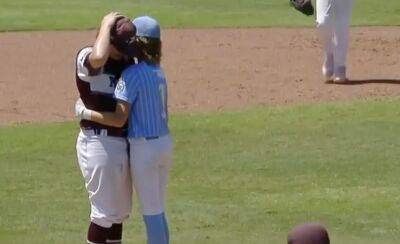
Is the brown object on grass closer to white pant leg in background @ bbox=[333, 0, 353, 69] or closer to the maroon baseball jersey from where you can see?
the maroon baseball jersey

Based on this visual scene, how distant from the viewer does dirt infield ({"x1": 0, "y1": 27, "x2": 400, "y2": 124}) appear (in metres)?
A: 14.0

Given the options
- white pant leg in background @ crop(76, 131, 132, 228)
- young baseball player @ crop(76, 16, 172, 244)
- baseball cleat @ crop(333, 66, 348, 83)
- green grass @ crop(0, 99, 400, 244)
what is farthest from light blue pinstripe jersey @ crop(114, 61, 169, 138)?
baseball cleat @ crop(333, 66, 348, 83)

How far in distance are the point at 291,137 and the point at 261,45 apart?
535cm

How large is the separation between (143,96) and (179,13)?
14.3 meters

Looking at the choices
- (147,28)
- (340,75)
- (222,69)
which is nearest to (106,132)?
(147,28)

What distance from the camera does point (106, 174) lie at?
730 centimetres

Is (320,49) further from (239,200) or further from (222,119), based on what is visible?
(239,200)

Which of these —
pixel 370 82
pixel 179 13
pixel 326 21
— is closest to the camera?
pixel 326 21

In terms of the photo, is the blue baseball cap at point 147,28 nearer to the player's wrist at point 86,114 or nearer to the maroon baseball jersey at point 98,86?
the maroon baseball jersey at point 98,86

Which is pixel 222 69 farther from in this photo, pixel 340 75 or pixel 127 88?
pixel 127 88

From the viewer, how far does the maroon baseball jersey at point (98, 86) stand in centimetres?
729

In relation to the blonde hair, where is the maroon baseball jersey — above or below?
below

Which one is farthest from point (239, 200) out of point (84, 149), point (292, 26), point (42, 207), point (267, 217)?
point (292, 26)

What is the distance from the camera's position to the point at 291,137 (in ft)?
39.9
